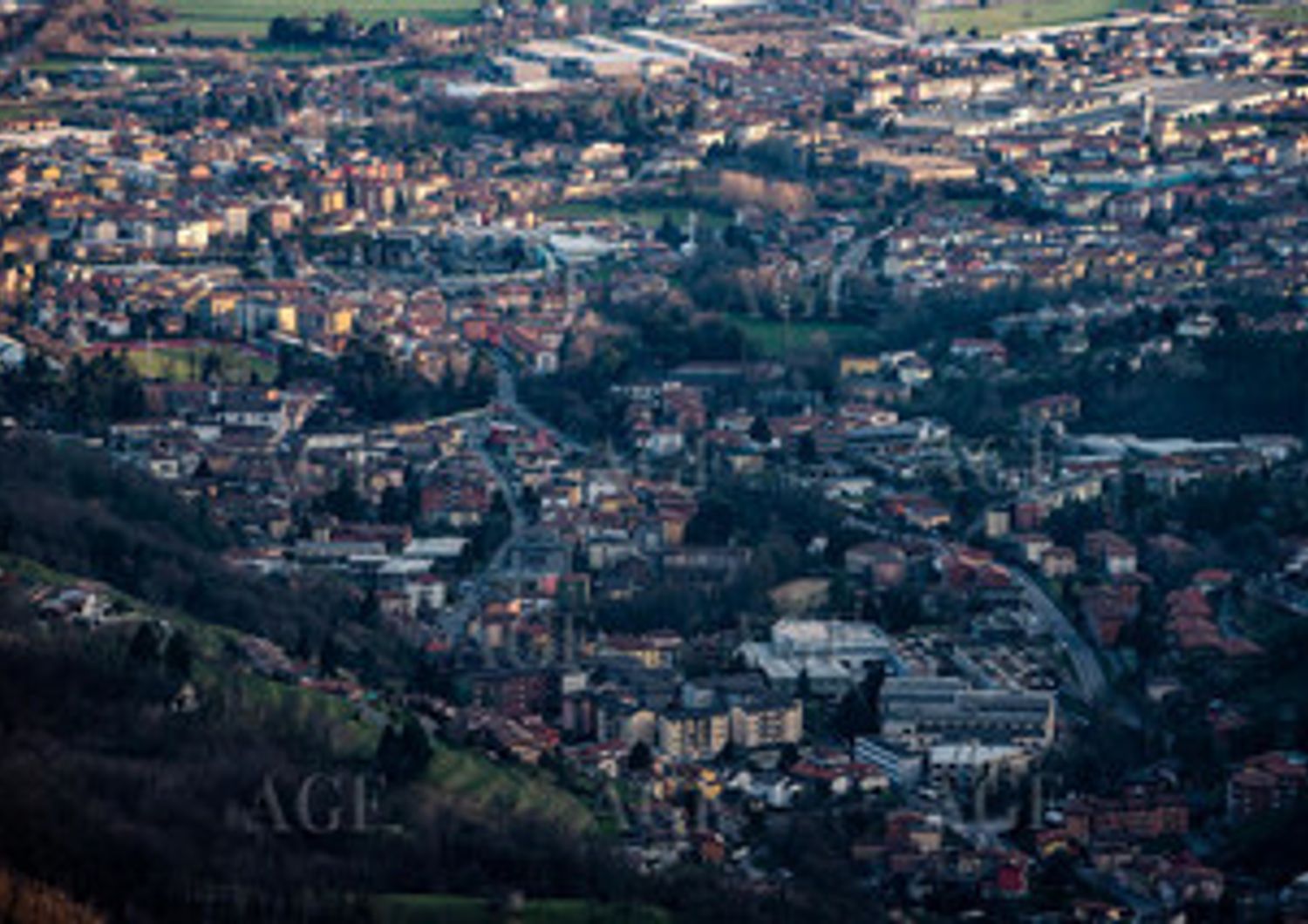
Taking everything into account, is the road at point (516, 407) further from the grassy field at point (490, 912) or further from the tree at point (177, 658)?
the grassy field at point (490, 912)

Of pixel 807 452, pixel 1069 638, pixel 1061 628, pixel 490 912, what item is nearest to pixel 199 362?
pixel 807 452

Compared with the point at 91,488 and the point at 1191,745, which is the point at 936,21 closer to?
the point at 91,488

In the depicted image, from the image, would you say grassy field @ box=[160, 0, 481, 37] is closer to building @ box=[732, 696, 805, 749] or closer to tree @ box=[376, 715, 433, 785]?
building @ box=[732, 696, 805, 749]

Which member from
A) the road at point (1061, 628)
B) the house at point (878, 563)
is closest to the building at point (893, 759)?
the road at point (1061, 628)

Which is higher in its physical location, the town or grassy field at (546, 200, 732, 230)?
the town

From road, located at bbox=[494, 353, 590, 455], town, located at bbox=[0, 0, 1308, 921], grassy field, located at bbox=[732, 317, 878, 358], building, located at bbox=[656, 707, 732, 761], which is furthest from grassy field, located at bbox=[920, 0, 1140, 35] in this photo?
building, located at bbox=[656, 707, 732, 761]

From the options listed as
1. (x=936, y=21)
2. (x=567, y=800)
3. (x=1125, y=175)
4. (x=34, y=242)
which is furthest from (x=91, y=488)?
(x=936, y=21)
